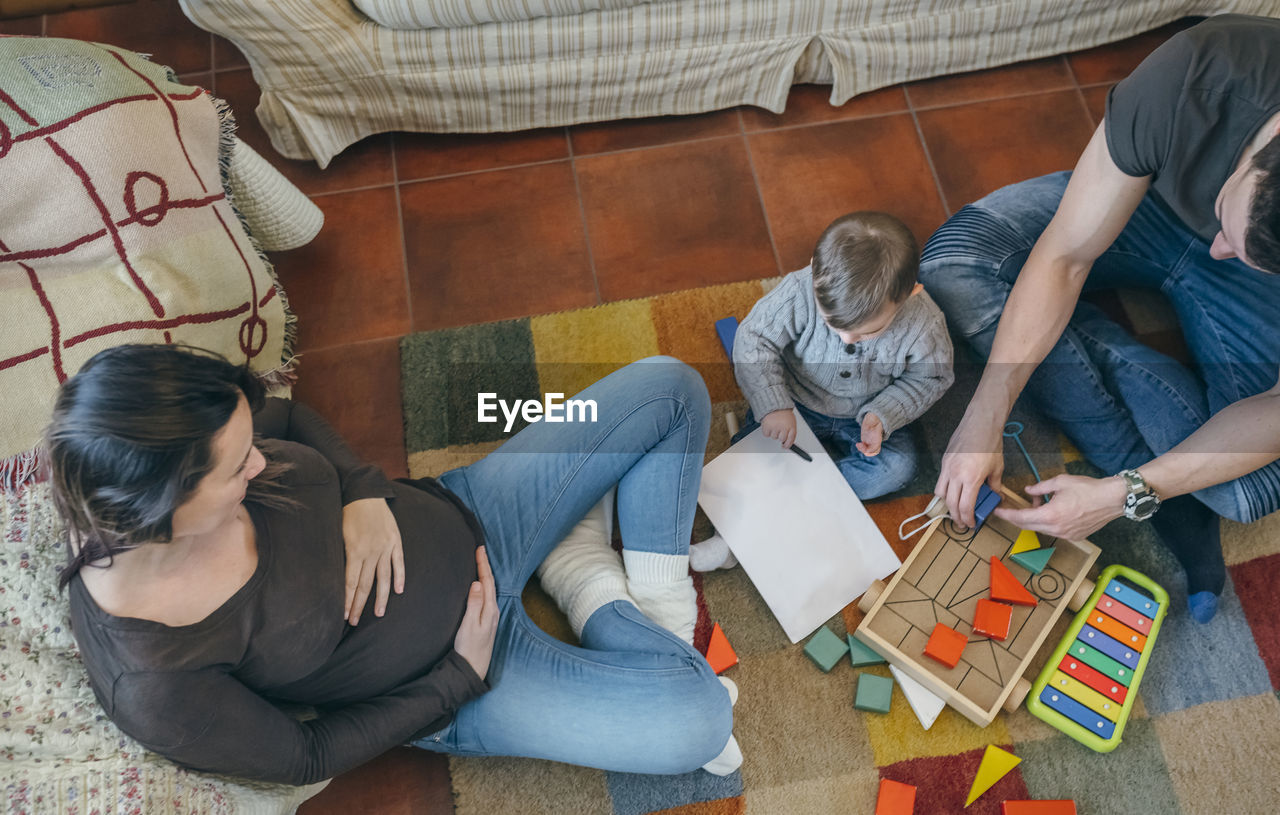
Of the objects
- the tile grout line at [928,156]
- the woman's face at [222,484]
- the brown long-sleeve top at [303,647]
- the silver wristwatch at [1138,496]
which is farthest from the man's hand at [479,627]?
the tile grout line at [928,156]

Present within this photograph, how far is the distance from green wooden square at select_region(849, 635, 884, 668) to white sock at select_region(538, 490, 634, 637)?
1.29ft

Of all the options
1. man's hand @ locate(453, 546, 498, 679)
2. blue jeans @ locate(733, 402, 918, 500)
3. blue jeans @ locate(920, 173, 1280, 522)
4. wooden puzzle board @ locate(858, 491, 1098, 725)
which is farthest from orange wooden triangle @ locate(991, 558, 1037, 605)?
man's hand @ locate(453, 546, 498, 679)

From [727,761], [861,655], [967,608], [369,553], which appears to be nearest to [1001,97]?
[967,608]

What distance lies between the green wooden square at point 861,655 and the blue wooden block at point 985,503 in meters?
0.28

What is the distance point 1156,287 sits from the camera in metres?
1.59

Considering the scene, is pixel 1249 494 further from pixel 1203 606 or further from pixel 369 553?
pixel 369 553

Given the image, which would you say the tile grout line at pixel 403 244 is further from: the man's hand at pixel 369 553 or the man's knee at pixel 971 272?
the man's knee at pixel 971 272

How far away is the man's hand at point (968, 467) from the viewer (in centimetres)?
142

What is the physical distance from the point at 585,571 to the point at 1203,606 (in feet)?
3.42

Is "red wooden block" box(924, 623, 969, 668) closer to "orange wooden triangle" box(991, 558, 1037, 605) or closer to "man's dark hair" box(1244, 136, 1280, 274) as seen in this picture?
"orange wooden triangle" box(991, 558, 1037, 605)

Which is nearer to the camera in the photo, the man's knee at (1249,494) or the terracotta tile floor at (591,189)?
the man's knee at (1249,494)

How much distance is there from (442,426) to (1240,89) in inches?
52.0

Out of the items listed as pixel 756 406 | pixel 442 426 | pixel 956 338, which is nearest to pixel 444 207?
pixel 442 426

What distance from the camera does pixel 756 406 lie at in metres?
1.49
